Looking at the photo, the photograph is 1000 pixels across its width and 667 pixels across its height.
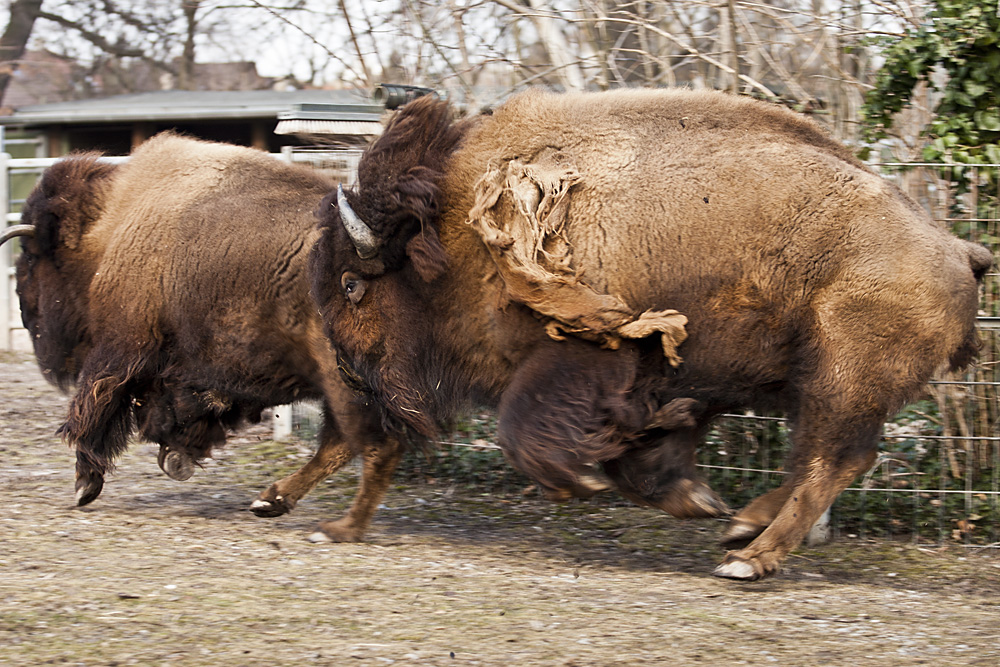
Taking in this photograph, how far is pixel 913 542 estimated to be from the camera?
5547 mm

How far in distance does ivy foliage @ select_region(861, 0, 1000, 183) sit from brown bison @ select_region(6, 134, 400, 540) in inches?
132

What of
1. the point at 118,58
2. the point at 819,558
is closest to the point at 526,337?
the point at 819,558

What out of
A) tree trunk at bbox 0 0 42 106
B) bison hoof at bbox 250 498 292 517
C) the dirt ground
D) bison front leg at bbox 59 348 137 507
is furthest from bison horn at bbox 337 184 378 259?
tree trunk at bbox 0 0 42 106

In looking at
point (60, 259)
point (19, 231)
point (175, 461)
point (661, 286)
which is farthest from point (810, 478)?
point (19, 231)

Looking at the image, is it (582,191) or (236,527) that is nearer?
(582,191)

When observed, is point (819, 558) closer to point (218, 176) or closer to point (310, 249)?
point (310, 249)

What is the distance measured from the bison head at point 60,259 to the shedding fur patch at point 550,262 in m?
2.59

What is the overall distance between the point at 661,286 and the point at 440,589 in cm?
159

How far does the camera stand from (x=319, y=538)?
5.25 m

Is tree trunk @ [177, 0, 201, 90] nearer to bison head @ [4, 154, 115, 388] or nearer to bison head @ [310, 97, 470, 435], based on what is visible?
bison head @ [4, 154, 115, 388]

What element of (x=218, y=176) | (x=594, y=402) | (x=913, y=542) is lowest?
(x=913, y=542)

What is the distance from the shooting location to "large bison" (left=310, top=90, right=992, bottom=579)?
4383mm

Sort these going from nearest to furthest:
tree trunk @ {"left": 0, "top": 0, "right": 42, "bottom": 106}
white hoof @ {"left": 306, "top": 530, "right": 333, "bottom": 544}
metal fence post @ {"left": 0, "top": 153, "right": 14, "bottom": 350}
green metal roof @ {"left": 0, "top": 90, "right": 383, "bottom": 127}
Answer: white hoof @ {"left": 306, "top": 530, "right": 333, "bottom": 544} → metal fence post @ {"left": 0, "top": 153, "right": 14, "bottom": 350} → green metal roof @ {"left": 0, "top": 90, "right": 383, "bottom": 127} → tree trunk @ {"left": 0, "top": 0, "right": 42, "bottom": 106}

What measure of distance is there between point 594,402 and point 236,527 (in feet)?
7.33
